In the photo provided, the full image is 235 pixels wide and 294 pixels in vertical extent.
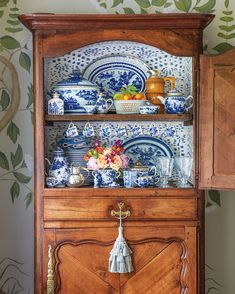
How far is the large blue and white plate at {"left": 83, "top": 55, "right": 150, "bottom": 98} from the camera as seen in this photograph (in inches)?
111

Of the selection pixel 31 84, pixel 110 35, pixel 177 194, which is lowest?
pixel 177 194

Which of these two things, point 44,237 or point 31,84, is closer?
point 44,237

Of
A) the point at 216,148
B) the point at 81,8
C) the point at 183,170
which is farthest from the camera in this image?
the point at 81,8

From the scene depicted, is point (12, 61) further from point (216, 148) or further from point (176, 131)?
point (216, 148)

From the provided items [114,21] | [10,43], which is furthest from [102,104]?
[10,43]

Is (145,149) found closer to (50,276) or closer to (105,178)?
(105,178)

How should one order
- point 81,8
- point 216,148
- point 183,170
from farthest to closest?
point 81,8 → point 183,170 → point 216,148

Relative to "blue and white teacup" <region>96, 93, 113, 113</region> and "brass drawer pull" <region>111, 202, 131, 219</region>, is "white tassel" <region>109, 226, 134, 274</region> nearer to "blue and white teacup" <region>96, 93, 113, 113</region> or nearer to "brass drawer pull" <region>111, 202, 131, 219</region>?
"brass drawer pull" <region>111, 202, 131, 219</region>

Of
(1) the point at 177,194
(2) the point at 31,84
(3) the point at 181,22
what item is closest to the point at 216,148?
(1) the point at 177,194

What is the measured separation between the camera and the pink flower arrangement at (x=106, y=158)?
2615 millimetres

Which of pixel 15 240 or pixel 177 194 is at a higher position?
pixel 177 194

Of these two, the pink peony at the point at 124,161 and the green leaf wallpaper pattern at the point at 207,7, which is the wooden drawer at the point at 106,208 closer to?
the pink peony at the point at 124,161

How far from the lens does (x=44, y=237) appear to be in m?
2.55

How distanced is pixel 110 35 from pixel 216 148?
28.6 inches
